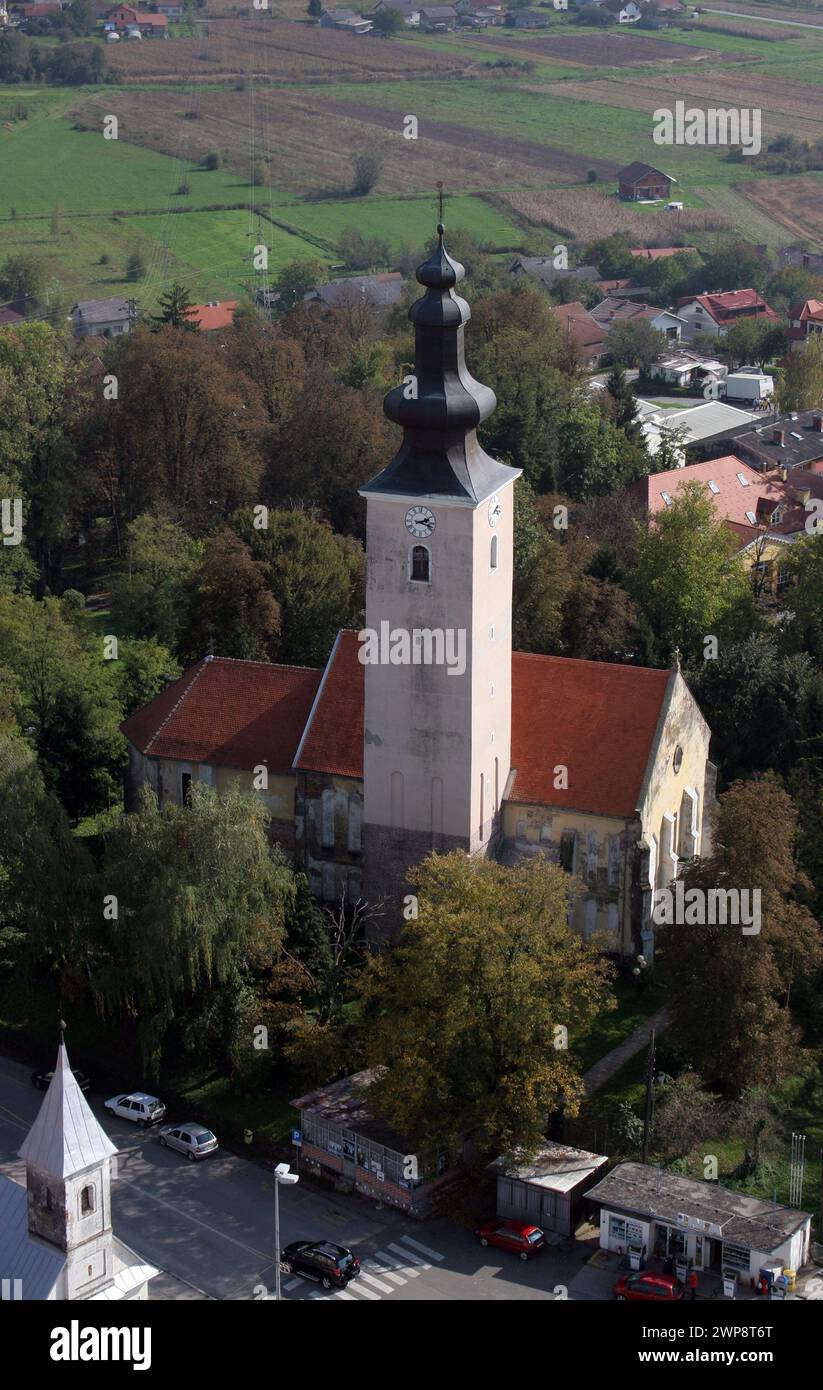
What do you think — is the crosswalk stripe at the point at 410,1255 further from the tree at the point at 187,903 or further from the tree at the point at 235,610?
the tree at the point at 235,610

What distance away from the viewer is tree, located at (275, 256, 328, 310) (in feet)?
528

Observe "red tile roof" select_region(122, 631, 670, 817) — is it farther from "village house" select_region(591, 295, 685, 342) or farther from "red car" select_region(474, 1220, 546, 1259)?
"village house" select_region(591, 295, 685, 342)

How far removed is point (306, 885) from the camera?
217 ft

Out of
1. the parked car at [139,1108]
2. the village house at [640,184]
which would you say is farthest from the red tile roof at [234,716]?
the village house at [640,184]

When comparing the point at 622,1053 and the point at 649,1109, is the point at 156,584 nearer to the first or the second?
the point at 622,1053

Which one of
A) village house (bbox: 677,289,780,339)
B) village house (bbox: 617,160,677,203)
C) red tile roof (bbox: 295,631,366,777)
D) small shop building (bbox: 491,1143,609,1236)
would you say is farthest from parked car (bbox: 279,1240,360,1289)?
village house (bbox: 617,160,677,203)

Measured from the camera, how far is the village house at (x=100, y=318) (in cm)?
15638

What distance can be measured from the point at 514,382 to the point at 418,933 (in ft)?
185

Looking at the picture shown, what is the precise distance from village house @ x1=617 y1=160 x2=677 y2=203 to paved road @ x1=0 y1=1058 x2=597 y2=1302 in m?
153

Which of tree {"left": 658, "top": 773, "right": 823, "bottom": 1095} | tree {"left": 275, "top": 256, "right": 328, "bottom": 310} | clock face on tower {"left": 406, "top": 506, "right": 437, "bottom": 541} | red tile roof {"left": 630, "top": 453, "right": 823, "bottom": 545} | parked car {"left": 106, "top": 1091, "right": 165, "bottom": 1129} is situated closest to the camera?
tree {"left": 658, "top": 773, "right": 823, "bottom": 1095}

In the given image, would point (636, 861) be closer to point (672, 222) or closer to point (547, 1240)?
point (547, 1240)

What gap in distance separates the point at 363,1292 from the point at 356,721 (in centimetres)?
2148

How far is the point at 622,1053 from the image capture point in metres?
64.1

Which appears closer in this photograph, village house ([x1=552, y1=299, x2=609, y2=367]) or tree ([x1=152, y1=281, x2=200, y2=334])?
tree ([x1=152, y1=281, x2=200, y2=334])
